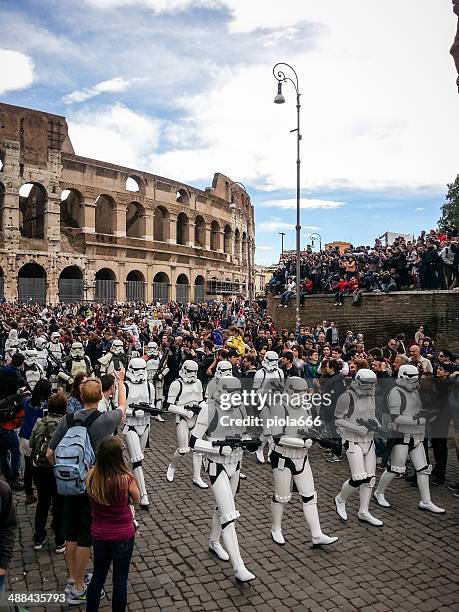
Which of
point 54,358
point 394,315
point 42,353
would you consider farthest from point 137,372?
point 394,315

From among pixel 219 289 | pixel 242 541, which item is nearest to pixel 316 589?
pixel 242 541

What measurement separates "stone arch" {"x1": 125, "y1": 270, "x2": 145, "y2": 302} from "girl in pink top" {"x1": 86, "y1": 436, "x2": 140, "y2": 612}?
35.3 m

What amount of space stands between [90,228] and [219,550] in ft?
113

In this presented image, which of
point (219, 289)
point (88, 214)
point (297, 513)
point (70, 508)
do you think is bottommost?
point (297, 513)

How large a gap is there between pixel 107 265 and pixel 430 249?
27.3 m

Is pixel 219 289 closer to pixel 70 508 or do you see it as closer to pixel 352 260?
pixel 352 260

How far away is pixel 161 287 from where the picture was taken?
1663 inches

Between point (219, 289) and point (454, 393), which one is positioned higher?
point (219, 289)

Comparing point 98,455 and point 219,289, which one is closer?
point 98,455

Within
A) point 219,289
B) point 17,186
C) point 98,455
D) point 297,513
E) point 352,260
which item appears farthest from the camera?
point 219,289

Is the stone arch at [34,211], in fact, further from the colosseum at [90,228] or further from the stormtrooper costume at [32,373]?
the stormtrooper costume at [32,373]

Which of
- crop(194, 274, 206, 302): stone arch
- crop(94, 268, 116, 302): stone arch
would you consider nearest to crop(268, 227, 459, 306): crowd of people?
crop(94, 268, 116, 302): stone arch

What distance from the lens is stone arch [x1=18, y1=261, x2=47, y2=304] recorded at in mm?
32594

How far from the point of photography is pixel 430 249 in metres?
15.8
